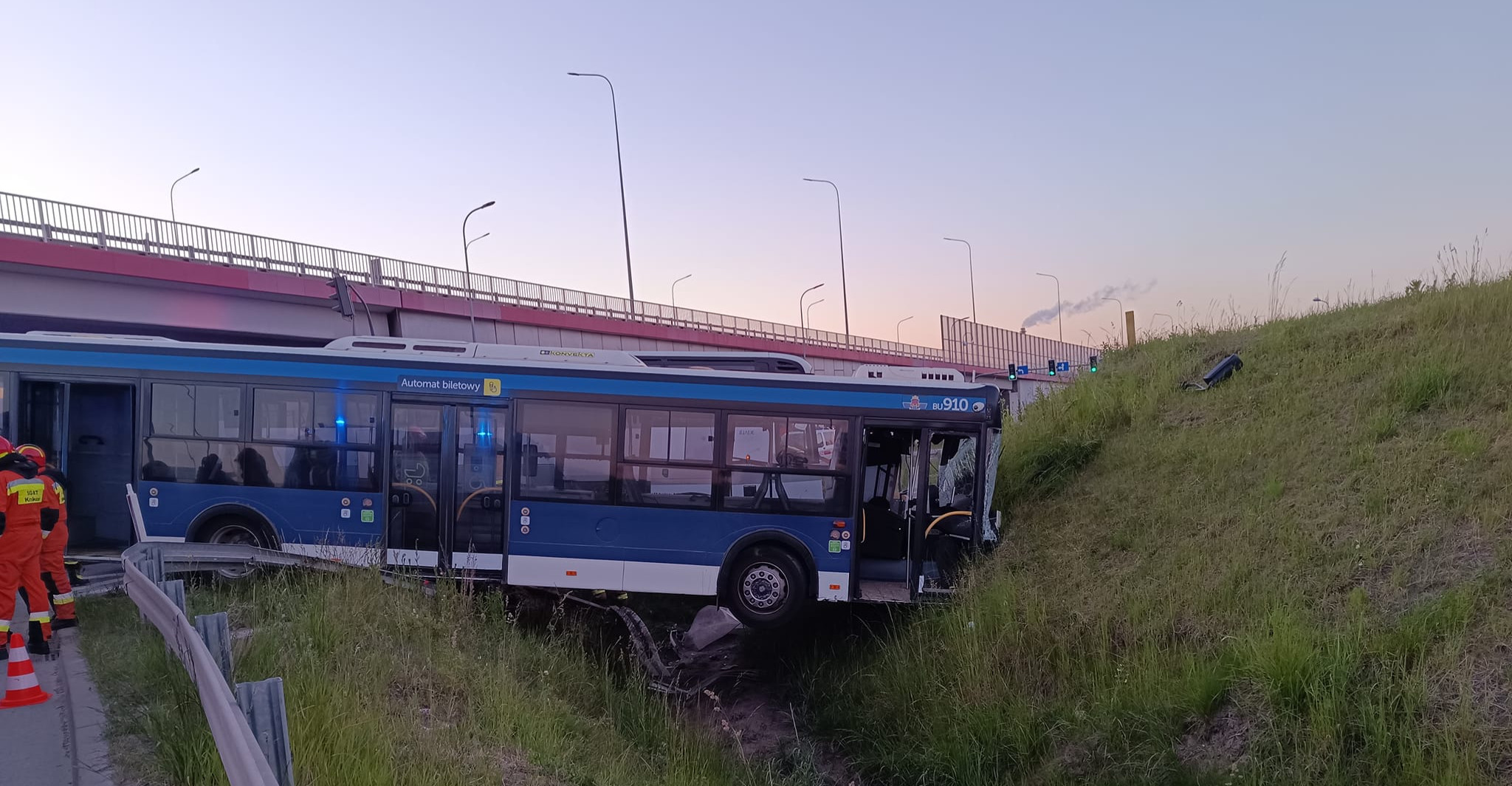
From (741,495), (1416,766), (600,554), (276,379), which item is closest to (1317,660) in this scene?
(1416,766)

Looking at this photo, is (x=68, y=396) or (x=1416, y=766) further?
(x=68, y=396)

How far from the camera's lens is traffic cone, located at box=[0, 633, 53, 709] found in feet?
20.8

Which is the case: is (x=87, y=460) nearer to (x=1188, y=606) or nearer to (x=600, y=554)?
(x=600, y=554)

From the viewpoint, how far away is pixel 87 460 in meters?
11.6

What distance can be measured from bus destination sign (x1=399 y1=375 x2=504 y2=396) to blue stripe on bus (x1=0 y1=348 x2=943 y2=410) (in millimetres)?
70

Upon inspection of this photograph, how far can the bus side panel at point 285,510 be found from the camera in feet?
37.1

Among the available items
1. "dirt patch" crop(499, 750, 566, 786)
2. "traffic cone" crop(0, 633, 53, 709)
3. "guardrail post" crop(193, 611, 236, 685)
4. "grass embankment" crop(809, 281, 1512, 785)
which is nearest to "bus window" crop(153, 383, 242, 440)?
"traffic cone" crop(0, 633, 53, 709)

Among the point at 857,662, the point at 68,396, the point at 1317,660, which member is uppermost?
the point at 68,396

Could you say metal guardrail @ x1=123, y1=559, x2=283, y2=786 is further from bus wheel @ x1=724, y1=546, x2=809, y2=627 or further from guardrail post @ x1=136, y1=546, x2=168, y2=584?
bus wheel @ x1=724, y1=546, x2=809, y2=627

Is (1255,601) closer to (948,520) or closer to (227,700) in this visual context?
(948,520)

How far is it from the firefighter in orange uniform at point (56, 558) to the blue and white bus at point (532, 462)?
2.86 metres

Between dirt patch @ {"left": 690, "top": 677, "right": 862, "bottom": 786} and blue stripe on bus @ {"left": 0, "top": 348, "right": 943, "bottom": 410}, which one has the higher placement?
blue stripe on bus @ {"left": 0, "top": 348, "right": 943, "bottom": 410}

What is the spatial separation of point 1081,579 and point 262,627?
7524 mm

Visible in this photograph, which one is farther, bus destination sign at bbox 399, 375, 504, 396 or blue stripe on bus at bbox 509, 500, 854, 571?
bus destination sign at bbox 399, 375, 504, 396
